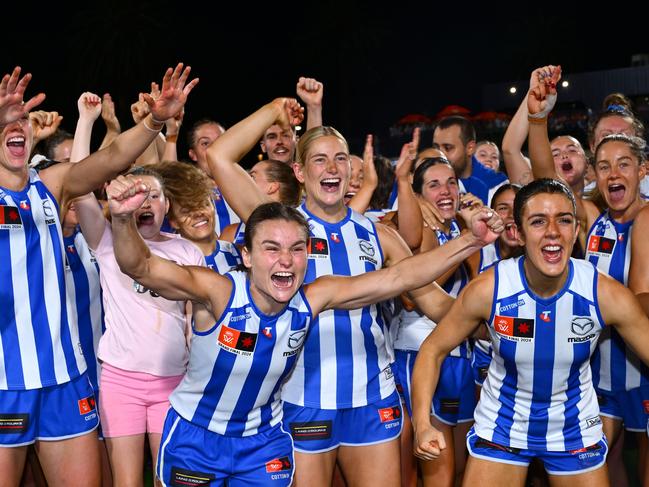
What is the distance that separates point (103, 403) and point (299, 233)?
145 centimetres

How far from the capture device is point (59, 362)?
13.5ft

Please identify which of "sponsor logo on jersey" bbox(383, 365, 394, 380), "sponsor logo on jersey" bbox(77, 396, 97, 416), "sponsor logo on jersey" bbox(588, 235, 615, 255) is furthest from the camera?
"sponsor logo on jersey" bbox(588, 235, 615, 255)

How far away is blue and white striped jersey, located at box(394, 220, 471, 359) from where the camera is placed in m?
5.16

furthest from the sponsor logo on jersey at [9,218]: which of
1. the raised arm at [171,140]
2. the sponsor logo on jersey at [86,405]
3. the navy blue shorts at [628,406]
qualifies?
the navy blue shorts at [628,406]

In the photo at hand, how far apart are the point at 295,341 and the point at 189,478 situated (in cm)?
76

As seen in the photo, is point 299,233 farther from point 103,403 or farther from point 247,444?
point 103,403

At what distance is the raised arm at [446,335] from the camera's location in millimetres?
4031

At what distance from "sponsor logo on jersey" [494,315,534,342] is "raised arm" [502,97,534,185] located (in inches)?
74.2

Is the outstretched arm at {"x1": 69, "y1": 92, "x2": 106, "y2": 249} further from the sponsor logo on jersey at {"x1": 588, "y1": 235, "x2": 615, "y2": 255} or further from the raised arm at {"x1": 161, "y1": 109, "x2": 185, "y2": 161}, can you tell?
the sponsor logo on jersey at {"x1": 588, "y1": 235, "x2": 615, "y2": 255}

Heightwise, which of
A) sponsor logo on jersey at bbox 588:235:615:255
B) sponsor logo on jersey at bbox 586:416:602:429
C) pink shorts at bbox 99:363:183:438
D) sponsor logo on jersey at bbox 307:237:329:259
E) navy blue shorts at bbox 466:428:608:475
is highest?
sponsor logo on jersey at bbox 307:237:329:259

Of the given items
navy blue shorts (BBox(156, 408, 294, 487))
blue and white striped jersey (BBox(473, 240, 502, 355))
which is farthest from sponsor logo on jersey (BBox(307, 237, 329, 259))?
blue and white striped jersey (BBox(473, 240, 502, 355))

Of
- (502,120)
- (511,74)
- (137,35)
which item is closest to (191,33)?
(137,35)

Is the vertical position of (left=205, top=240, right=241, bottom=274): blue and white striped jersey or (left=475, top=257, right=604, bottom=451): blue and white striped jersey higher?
(left=205, top=240, right=241, bottom=274): blue and white striped jersey

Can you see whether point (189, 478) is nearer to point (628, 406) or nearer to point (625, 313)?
point (625, 313)
